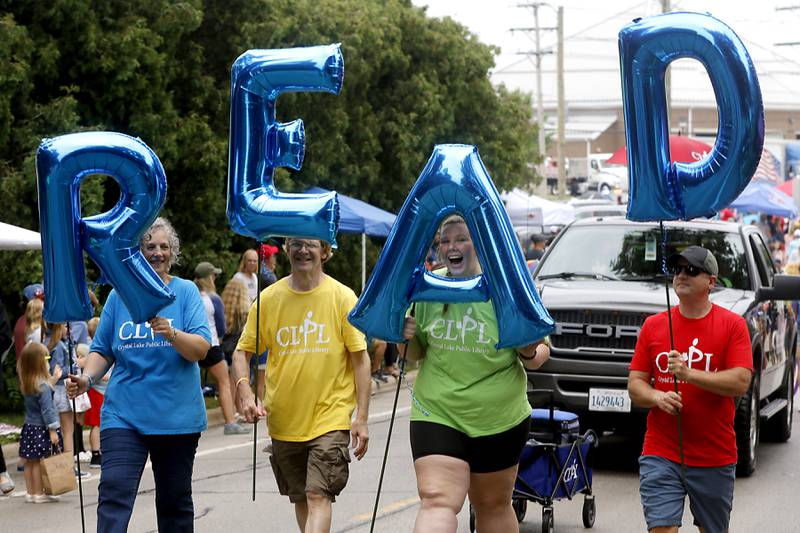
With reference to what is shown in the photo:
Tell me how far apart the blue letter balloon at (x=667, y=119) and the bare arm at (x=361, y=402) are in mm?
1592

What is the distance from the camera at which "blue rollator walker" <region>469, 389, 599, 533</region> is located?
8.30 meters

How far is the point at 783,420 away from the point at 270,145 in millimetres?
8132

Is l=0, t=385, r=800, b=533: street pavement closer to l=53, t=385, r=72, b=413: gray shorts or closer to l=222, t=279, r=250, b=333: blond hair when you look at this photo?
l=53, t=385, r=72, b=413: gray shorts

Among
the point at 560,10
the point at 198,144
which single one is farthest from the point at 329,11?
the point at 560,10

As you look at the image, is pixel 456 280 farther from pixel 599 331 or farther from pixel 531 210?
pixel 531 210

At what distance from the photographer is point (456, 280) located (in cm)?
579

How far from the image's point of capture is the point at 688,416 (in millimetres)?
6160

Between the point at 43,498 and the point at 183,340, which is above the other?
the point at 183,340

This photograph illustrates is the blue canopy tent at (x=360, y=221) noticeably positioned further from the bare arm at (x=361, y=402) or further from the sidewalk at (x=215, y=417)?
the bare arm at (x=361, y=402)

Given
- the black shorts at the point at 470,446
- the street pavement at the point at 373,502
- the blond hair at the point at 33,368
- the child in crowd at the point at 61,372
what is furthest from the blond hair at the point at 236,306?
the black shorts at the point at 470,446

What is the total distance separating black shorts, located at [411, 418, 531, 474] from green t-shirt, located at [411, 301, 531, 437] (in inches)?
1.1

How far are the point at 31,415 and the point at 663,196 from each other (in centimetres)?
619

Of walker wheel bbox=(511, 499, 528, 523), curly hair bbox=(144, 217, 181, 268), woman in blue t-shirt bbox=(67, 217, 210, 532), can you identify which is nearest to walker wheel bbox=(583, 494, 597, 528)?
walker wheel bbox=(511, 499, 528, 523)

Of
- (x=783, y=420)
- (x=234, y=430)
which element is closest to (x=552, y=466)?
(x=783, y=420)
